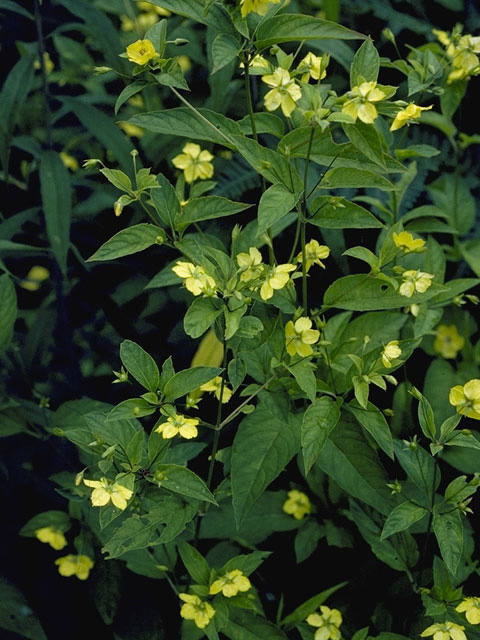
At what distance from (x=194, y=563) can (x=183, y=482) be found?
24 centimetres

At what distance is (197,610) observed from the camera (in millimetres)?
1235

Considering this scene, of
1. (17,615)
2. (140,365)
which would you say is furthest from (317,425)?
(17,615)

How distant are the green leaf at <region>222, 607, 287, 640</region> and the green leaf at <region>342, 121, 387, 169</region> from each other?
91 centimetres

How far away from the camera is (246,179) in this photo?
72.4 inches

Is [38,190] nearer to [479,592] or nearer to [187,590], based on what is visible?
[187,590]

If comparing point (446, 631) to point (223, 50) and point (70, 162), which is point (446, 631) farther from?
point (70, 162)

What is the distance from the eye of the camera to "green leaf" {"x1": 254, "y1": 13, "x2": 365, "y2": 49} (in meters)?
1.03

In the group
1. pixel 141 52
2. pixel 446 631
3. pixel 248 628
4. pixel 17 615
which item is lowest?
pixel 17 615

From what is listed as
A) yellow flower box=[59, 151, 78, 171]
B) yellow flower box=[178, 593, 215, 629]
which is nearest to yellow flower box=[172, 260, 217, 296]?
yellow flower box=[178, 593, 215, 629]

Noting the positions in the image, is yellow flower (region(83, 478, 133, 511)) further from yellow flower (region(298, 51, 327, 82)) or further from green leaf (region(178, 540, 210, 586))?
yellow flower (region(298, 51, 327, 82))

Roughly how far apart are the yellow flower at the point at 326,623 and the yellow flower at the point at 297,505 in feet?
0.75

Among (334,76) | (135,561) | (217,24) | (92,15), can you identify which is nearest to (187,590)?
(135,561)

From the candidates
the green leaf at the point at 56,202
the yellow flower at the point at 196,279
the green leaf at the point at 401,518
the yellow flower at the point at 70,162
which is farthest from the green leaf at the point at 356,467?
the yellow flower at the point at 70,162

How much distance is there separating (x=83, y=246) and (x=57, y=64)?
0.55 meters
